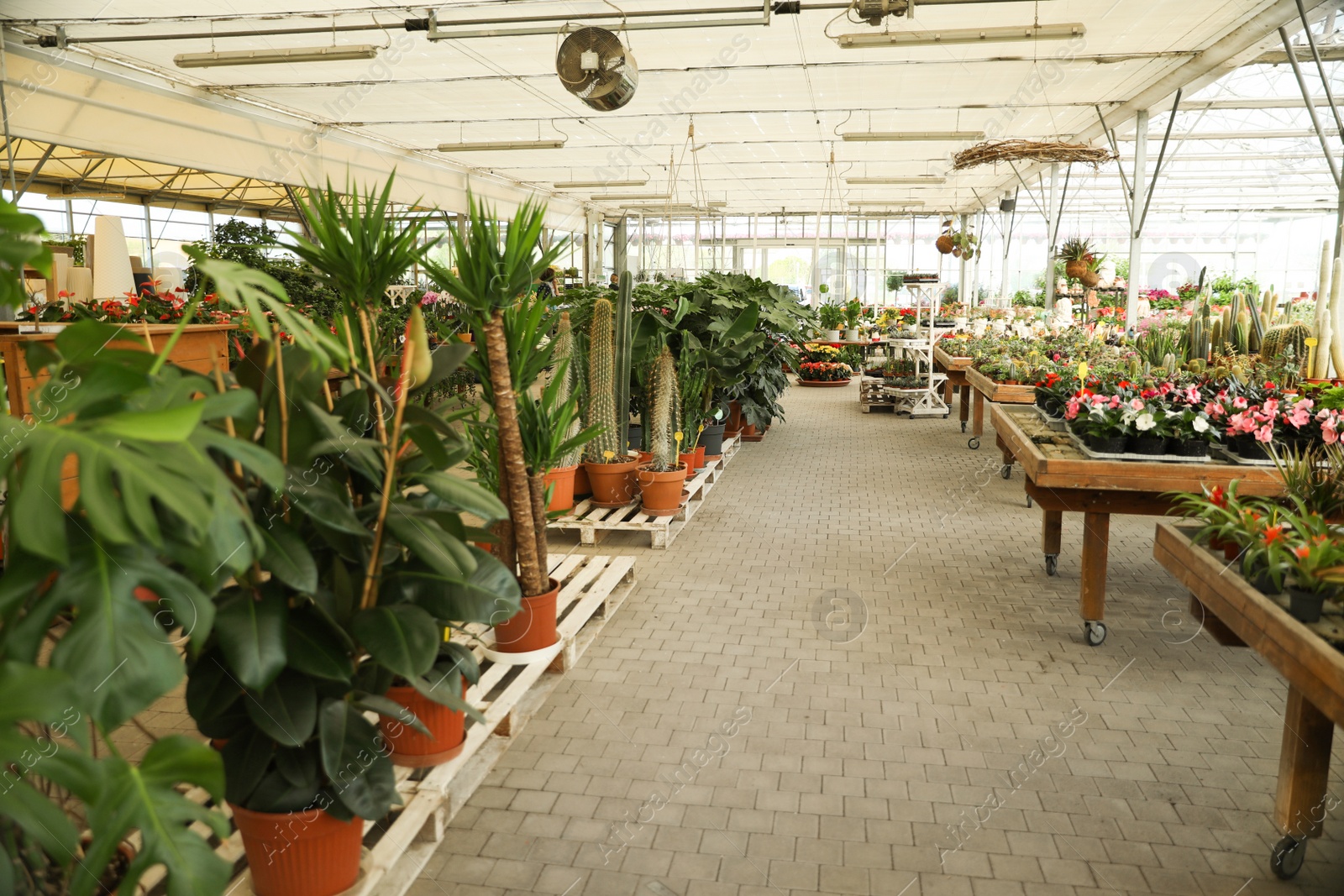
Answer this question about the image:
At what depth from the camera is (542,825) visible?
240 cm

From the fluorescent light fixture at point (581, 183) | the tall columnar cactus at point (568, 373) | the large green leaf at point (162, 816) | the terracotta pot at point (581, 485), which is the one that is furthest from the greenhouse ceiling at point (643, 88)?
the large green leaf at point (162, 816)

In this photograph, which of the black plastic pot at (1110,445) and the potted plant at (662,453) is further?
the potted plant at (662,453)

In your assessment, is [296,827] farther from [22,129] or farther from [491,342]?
[22,129]

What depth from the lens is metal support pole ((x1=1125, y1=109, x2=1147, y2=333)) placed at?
28.6 ft

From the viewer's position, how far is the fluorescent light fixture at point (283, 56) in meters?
7.30

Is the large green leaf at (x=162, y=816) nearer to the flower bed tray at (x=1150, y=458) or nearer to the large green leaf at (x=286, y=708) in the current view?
the large green leaf at (x=286, y=708)

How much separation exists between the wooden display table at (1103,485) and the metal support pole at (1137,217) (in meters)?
5.43

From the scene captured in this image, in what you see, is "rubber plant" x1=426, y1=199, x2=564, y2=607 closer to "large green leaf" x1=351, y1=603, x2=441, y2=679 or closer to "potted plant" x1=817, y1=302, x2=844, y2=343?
"large green leaf" x1=351, y1=603, x2=441, y2=679

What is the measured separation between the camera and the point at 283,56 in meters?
7.41

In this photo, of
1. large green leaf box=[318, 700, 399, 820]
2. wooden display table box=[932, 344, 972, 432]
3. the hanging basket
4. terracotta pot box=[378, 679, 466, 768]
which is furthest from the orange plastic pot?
wooden display table box=[932, 344, 972, 432]

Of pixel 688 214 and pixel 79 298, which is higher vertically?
pixel 688 214

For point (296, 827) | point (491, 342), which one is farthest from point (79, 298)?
point (296, 827)

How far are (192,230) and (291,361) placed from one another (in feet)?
52.3

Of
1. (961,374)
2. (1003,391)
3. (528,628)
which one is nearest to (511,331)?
(528,628)
